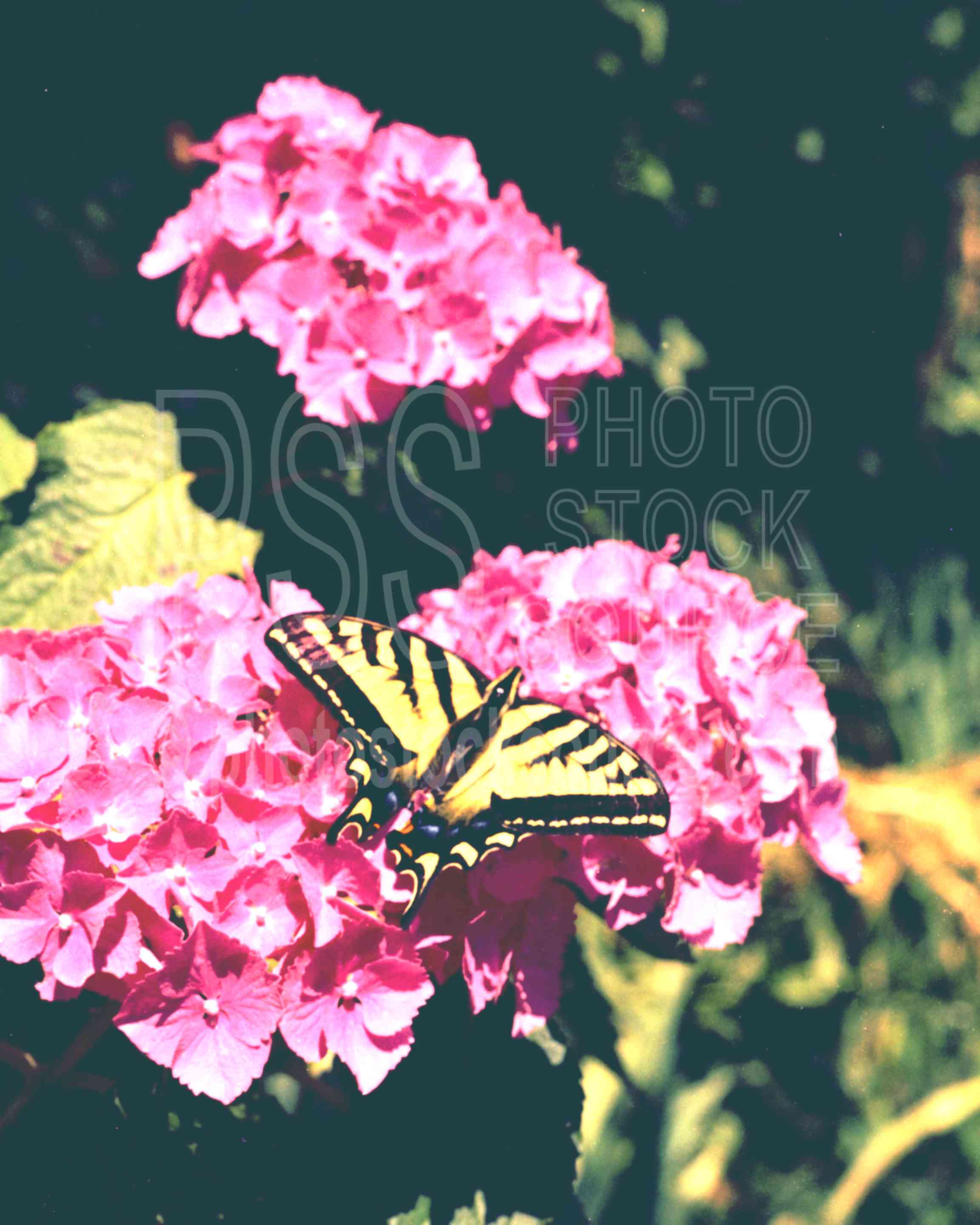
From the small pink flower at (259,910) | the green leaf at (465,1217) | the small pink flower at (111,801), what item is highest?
the small pink flower at (111,801)

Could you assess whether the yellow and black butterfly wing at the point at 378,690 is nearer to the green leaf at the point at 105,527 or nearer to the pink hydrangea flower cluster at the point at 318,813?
the pink hydrangea flower cluster at the point at 318,813

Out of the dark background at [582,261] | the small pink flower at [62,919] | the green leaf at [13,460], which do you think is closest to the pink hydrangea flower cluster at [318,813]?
the small pink flower at [62,919]

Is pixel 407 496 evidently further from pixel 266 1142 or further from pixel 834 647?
pixel 834 647

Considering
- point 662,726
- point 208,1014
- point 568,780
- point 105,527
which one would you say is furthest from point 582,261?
point 208,1014

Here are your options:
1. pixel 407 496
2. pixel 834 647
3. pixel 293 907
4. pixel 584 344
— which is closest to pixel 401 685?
pixel 293 907

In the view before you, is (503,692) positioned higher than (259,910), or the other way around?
(503,692)

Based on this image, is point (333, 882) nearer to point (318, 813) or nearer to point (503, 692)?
point (318, 813)
